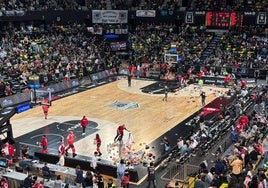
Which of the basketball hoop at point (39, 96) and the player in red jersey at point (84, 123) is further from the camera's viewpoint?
the basketball hoop at point (39, 96)

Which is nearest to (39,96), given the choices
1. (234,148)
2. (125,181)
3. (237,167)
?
(125,181)

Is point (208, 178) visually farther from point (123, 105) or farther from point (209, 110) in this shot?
point (123, 105)

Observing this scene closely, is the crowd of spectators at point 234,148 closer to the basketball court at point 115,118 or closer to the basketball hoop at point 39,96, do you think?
the basketball court at point 115,118

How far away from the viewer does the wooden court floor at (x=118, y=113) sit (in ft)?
83.5

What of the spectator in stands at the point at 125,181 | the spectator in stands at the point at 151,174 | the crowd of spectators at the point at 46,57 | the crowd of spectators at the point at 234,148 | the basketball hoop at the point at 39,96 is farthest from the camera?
the crowd of spectators at the point at 46,57

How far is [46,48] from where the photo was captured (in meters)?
44.1

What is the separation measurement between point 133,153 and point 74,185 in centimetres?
564

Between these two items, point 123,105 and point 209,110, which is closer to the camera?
point 209,110

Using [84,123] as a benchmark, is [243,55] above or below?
above

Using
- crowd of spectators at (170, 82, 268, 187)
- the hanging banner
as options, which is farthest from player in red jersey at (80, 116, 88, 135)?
the hanging banner

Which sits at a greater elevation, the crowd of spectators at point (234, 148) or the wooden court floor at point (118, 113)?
the crowd of spectators at point (234, 148)

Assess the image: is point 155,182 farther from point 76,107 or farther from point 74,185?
point 76,107

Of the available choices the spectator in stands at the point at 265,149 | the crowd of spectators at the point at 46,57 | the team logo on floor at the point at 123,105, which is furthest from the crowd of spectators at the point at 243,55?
the spectator in stands at the point at 265,149

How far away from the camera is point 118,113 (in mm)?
30297
